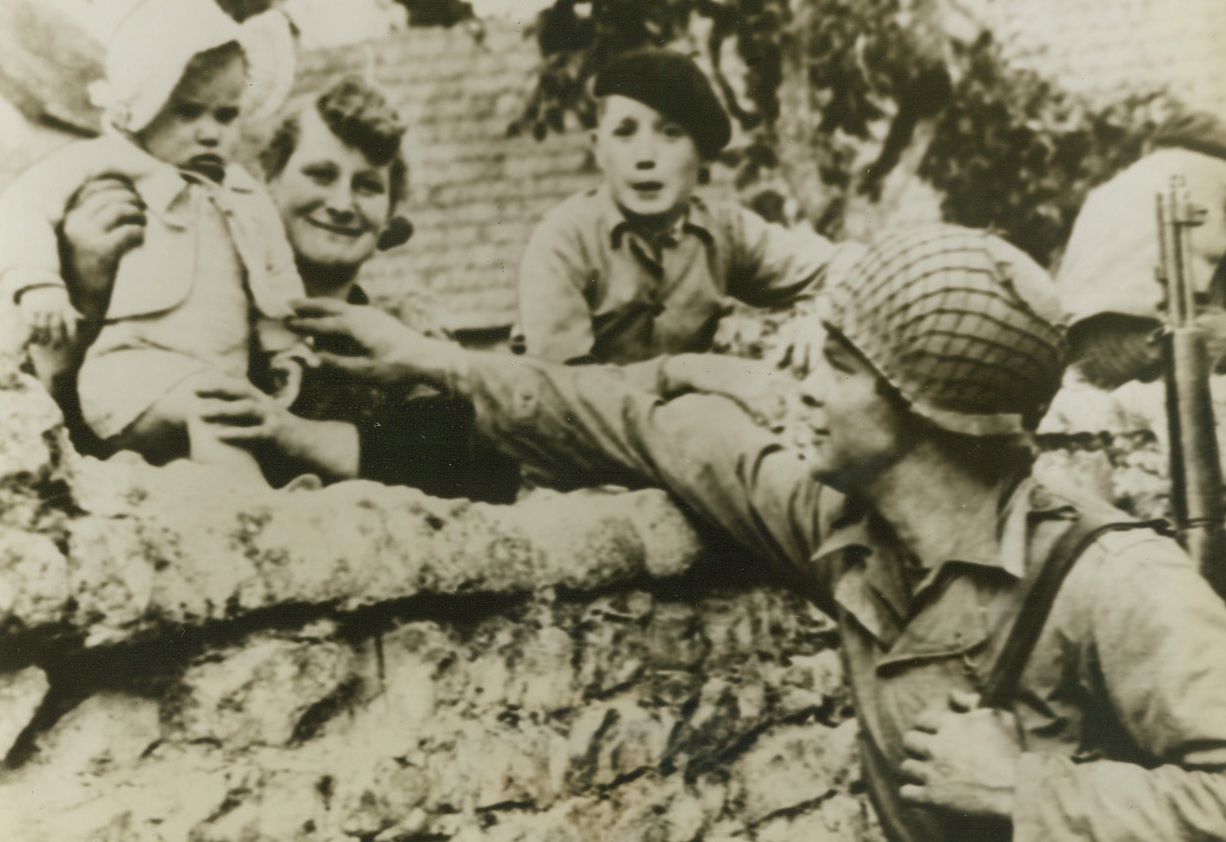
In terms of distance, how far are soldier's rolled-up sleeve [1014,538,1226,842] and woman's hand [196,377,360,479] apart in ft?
7.25

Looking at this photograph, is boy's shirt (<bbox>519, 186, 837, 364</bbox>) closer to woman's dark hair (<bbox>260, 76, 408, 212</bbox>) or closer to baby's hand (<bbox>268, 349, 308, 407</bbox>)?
woman's dark hair (<bbox>260, 76, 408, 212</bbox>)

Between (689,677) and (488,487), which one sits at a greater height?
(488,487)

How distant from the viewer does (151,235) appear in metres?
3.75

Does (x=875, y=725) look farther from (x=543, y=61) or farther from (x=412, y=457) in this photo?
(x=543, y=61)

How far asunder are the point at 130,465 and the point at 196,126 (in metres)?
1.10

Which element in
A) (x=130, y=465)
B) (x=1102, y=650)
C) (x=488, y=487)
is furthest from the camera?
(x=488, y=487)

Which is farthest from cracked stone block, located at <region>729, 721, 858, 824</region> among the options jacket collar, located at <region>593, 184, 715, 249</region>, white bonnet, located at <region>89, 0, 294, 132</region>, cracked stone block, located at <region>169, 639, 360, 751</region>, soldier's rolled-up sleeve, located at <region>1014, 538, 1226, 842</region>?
white bonnet, located at <region>89, 0, 294, 132</region>

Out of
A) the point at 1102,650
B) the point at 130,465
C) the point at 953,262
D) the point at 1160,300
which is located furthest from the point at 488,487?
the point at 1160,300

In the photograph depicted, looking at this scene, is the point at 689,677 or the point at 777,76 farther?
the point at 777,76

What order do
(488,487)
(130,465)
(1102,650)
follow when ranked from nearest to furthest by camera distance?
1. (1102,650)
2. (130,465)
3. (488,487)

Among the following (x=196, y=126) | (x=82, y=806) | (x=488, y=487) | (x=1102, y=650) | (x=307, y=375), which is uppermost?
(x=196, y=126)

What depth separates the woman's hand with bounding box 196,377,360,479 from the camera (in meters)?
3.67

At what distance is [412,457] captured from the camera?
3.77 meters

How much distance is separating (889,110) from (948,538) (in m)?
1.50
